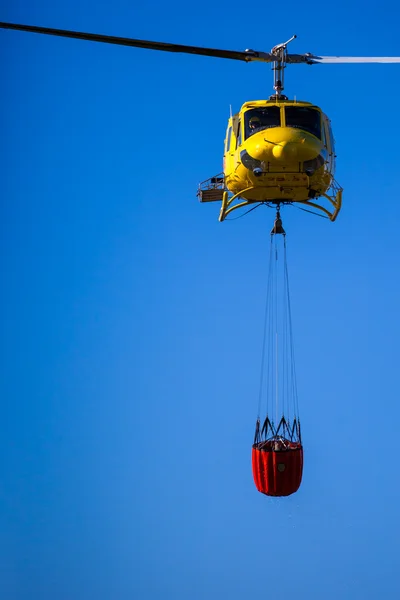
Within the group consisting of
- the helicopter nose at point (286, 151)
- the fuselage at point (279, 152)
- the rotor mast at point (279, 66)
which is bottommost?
the helicopter nose at point (286, 151)

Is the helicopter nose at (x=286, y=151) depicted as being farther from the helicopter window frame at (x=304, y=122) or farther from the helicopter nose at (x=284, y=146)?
the helicopter window frame at (x=304, y=122)

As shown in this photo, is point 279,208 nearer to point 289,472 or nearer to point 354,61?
point 354,61

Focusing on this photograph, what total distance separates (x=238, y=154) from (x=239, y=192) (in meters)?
1.00

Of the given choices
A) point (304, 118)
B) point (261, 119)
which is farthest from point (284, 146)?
point (304, 118)

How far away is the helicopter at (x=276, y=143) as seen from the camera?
3269 centimetres

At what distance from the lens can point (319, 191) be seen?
34.1 metres

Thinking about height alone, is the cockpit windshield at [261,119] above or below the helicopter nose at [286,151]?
above

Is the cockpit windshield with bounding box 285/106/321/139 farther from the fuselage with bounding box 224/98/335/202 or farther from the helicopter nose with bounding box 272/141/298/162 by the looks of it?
the helicopter nose with bounding box 272/141/298/162

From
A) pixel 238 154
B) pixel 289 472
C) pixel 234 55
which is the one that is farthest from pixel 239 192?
pixel 289 472

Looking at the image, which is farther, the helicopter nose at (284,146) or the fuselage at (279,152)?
the fuselage at (279,152)

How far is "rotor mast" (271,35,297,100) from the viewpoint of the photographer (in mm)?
34766

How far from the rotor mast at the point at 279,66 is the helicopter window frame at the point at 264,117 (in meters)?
0.84

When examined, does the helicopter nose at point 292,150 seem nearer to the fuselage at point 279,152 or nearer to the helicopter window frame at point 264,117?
the fuselage at point 279,152

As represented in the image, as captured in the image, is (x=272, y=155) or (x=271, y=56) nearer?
(x=272, y=155)
